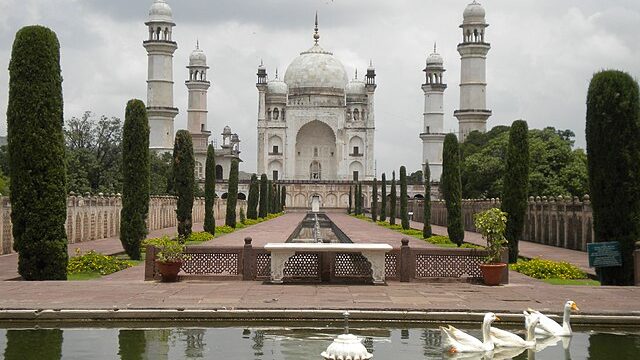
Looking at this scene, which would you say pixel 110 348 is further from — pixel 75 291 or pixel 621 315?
pixel 621 315

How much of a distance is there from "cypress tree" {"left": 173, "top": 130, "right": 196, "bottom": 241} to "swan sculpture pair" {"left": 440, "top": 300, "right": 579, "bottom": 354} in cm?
1334

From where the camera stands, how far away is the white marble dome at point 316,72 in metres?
72.5

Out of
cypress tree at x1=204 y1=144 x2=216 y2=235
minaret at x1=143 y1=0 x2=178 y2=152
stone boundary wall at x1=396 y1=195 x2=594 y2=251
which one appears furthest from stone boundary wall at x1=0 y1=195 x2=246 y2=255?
minaret at x1=143 y1=0 x2=178 y2=152

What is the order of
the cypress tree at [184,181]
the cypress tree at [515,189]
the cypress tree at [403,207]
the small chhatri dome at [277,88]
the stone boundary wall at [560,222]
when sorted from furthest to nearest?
the small chhatri dome at [277,88], the cypress tree at [403,207], the stone boundary wall at [560,222], the cypress tree at [184,181], the cypress tree at [515,189]

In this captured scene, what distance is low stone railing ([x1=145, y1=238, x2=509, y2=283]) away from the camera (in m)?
10.5

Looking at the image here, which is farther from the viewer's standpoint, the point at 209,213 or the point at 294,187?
the point at 294,187

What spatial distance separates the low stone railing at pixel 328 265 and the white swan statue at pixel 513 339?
4141mm

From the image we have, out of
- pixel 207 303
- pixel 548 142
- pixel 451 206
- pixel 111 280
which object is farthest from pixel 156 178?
pixel 207 303

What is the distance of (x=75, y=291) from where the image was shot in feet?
30.0

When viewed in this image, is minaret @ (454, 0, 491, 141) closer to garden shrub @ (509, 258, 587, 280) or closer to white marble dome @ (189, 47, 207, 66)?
white marble dome @ (189, 47, 207, 66)

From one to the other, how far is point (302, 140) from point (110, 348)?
67.6 metres

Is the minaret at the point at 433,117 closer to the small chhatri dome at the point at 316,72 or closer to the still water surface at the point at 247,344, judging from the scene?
the small chhatri dome at the point at 316,72

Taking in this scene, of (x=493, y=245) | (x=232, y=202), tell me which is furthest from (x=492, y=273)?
(x=232, y=202)

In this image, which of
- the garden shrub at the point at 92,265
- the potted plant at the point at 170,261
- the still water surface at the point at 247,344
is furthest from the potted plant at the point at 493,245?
the garden shrub at the point at 92,265
